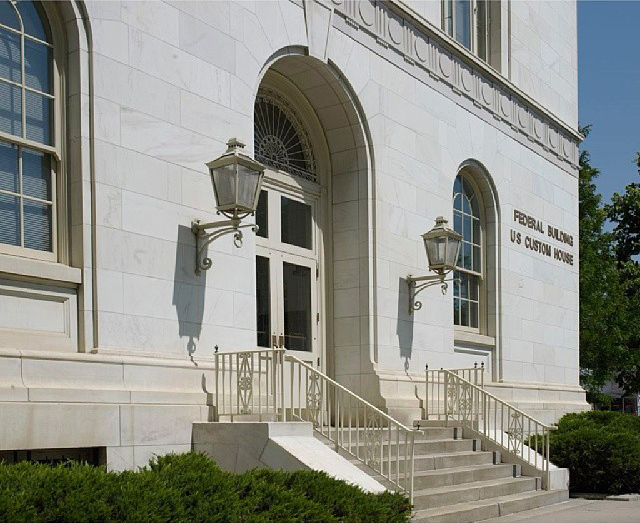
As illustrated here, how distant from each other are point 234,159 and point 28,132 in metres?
2.23

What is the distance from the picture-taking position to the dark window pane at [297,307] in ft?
45.0

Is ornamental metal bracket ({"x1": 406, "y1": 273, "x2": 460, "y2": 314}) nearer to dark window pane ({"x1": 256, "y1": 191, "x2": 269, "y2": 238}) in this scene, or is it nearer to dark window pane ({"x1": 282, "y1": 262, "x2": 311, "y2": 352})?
dark window pane ({"x1": 282, "y1": 262, "x2": 311, "y2": 352})

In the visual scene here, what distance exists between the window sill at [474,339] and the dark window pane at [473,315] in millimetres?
334

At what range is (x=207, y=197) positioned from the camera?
10969 mm

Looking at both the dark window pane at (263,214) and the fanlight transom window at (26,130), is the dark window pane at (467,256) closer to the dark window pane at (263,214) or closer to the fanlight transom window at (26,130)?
the dark window pane at (263,214)

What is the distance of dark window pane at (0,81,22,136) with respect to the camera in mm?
9008

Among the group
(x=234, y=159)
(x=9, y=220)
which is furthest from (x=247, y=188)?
(x=9, y=220)

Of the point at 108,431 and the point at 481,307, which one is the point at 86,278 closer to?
the point at 108,431

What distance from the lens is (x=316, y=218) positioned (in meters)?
14.5

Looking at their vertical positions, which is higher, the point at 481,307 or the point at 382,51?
the point at 382,51

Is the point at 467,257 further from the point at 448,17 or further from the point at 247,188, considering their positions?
the point at 247,188

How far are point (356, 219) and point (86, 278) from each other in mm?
5886

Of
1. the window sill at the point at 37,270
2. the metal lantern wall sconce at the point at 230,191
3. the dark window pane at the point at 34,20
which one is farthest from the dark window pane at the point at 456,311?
the dark window pane at the point at 34,20

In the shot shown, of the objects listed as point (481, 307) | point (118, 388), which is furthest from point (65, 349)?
point (481, 307)
